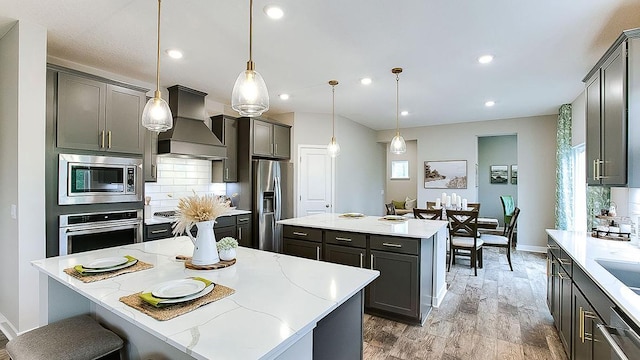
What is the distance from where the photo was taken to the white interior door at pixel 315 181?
5711 mm

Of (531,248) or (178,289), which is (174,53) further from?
(531,248)

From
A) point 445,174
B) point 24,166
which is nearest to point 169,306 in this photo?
point 24,166

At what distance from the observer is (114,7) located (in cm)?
232

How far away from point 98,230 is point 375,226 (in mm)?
2727

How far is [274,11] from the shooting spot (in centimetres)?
236

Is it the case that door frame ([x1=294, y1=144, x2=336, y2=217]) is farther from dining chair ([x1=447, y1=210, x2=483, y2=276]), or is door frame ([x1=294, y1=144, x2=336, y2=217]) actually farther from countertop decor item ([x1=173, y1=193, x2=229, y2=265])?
countertop decor item ([x1=173, y1=193, x2=229, y2=265])

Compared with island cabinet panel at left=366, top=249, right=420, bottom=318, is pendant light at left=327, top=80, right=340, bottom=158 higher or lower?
higher

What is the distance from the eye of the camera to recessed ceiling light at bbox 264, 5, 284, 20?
90.7 inches

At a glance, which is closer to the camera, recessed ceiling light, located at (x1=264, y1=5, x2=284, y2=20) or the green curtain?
recessed ceiling light, located at (x1=264, y1=5, x2=284, y2=20)

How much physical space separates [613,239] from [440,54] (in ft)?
7.36

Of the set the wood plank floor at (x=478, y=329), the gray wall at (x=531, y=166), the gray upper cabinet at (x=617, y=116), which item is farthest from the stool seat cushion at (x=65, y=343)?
the gray wall at (x=531, y=166)

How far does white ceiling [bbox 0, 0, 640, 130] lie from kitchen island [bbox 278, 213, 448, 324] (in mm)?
1767

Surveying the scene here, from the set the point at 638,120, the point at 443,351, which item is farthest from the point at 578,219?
the point at 443,351

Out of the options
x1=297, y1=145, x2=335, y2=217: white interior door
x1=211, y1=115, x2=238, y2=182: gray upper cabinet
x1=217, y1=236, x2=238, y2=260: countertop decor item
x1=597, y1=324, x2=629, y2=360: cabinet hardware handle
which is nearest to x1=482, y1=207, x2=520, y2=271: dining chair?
x1=297, y1=145, x2=335, y2=217: white interior door
